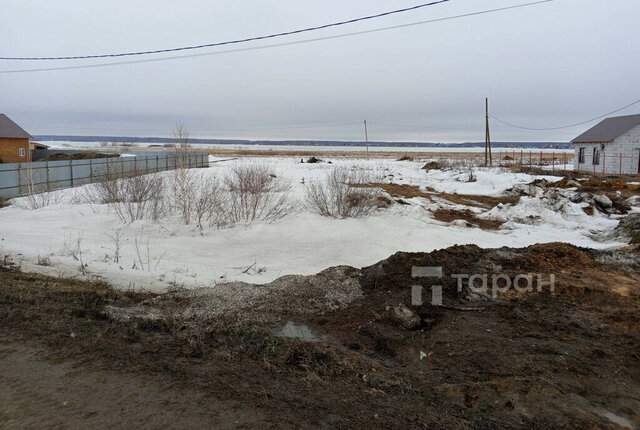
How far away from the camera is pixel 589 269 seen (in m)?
6.43

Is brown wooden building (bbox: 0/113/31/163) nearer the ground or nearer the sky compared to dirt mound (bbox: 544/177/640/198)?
nearer the sky

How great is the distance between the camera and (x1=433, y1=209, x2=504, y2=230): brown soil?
47.7ft

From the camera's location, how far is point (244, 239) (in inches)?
466

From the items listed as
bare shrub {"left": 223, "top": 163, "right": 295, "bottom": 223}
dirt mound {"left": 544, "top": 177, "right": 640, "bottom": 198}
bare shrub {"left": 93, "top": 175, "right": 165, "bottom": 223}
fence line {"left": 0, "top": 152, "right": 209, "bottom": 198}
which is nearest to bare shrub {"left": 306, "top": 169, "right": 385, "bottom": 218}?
bare shrub {"left": 223, "top": 163, "right": 295, "bottom": 223}

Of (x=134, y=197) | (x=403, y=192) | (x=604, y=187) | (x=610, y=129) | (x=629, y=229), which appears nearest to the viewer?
(x=629, y=229)

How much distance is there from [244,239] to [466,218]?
333 inches

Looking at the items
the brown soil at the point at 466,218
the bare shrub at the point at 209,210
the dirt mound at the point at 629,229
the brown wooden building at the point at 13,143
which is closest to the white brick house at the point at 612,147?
the brown soil at the point at 466,218

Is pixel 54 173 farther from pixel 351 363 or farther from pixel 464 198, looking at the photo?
pixel 351 363

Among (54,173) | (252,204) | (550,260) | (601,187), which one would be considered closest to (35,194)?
(54,173)

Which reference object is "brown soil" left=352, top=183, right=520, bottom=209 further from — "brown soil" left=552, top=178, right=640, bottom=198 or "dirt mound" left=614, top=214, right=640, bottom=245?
"dirt mound" left=614, top=214, right=640, bottom=245

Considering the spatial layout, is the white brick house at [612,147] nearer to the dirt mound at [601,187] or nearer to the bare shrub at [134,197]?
the dirt mound at [601,187]

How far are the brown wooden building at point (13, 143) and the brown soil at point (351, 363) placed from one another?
140 ft

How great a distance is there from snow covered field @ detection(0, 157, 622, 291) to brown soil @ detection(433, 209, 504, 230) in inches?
15.0

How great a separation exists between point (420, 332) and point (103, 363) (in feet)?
11.0
